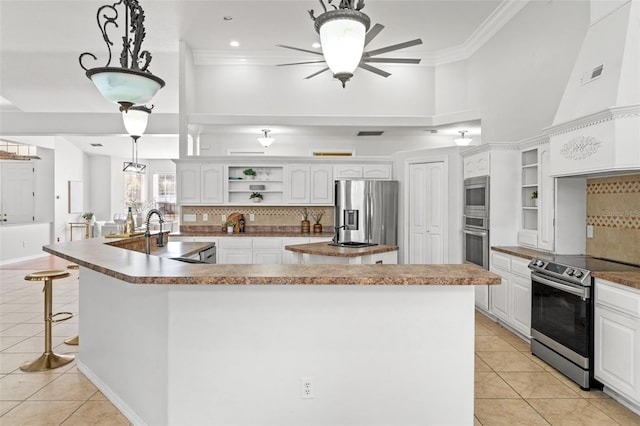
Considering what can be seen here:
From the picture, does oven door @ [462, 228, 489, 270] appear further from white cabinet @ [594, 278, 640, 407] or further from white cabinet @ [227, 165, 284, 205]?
white cabinet @ [227, 165, 284, 205]

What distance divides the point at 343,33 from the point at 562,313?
9.02ft

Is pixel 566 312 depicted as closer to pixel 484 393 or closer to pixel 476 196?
pixel 484 393

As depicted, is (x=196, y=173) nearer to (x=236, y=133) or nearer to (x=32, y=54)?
(x=236, y=133)

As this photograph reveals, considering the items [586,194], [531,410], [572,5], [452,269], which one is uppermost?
[572,5]

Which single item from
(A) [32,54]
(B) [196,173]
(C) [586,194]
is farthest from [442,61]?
(A) [32,54]

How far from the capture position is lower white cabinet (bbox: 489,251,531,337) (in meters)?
3.92

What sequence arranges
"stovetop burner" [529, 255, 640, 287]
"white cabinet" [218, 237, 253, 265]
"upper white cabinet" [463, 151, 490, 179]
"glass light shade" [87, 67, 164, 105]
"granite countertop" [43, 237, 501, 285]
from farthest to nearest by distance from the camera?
"white cabinet" [218, 237, 253, 265] < "upper white cabinet" [463, 151, 490, 179] < "stovetop burner" [529, 255, 640, 287] < "glass light shade" [87, 67, 164, 105] < "granite countertop" [43, 237, 501, 285]

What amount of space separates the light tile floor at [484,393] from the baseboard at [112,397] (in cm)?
3

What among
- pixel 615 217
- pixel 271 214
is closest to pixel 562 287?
pixel 615 217

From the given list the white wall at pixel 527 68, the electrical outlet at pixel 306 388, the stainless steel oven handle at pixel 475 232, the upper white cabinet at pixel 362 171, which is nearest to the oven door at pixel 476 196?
the stainless steel oven handle at pixel 475 232

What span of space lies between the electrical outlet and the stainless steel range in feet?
6.93

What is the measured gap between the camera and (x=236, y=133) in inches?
313

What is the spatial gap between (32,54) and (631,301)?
882 cm

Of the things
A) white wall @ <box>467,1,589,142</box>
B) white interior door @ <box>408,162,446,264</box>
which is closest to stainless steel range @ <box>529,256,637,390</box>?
white wall @ <box>467,1,589,142</box>
